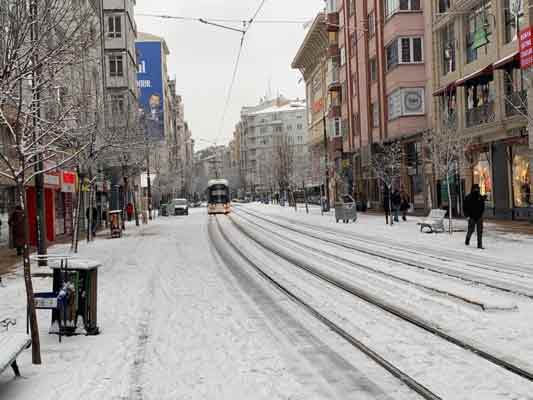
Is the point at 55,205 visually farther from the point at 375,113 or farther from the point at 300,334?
the point at 300,334

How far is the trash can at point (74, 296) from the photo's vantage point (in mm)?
8227

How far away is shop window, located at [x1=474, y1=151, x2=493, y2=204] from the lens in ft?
109

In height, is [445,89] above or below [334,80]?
below

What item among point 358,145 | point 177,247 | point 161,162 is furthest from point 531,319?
point 161,162

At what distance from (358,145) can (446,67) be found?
17.5 metres

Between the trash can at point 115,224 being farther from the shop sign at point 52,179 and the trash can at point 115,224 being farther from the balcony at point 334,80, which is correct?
the balcony at point 334,80

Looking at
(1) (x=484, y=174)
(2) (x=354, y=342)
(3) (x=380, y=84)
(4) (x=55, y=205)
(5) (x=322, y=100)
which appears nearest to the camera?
(2) (x=354, y=342)

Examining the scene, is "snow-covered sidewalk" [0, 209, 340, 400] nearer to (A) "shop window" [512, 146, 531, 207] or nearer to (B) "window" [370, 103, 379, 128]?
(A) "shop window" [512, 146, 531, 207]

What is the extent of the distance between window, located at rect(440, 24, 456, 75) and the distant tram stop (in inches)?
1263

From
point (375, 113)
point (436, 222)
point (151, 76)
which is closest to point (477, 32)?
point (436, 222)

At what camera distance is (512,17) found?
95.8 feet

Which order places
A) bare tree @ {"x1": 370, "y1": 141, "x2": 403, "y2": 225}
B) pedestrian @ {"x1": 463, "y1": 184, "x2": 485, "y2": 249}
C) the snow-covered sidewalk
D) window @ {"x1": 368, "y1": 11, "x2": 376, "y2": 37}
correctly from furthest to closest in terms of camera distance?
window @ {"x1": 368, "y1": 11, "x2": 376, "y2": 37}, bare tree @ {"x1": 370, "y1": 141, "x2": 403, "y2": 225}, pedestrian @ {"x1": 463, "y1": 184, "x2": 485, "y2": 249}, the snow-covered sidewalk

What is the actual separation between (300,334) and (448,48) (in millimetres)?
32281

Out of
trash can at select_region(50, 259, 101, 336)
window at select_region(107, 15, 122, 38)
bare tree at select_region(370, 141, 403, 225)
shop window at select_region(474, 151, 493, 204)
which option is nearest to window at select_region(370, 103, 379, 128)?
→ bare tree at select_region(370, 141, 403, 225)
